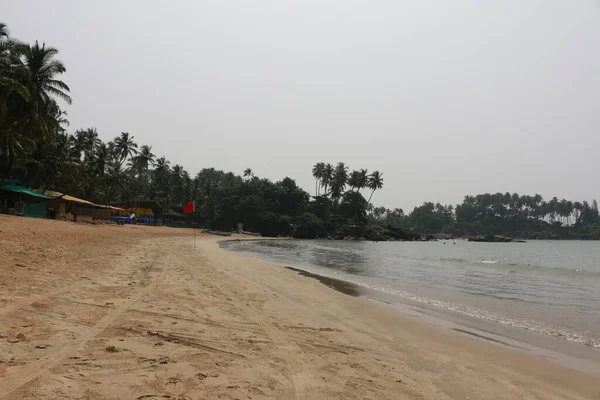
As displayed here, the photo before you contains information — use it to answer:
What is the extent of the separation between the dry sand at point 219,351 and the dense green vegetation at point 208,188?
24.8m

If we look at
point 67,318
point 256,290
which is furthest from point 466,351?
point 67,318

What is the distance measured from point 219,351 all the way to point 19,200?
114 feet

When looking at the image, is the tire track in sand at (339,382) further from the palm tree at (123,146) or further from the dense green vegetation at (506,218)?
the dense green vegetation at (506,218)

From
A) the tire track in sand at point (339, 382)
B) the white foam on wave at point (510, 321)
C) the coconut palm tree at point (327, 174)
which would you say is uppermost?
the coconut palm tree at point (327, 174)

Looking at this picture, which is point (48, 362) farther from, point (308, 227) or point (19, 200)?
point (308, 227)

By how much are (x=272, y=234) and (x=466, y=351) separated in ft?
269

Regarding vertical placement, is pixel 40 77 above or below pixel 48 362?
above

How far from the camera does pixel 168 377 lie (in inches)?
147

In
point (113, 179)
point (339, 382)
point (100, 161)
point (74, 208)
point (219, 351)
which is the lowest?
point (339, 382)

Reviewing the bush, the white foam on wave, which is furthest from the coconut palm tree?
the white foam on wave

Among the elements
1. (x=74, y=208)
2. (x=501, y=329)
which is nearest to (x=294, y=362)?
(x=501, y=329)

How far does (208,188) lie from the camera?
3497 inches

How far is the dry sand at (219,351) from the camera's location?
360cm

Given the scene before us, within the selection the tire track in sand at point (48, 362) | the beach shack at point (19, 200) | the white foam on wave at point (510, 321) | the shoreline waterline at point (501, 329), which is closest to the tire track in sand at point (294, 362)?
the tire track in sand at point (48, 362)
